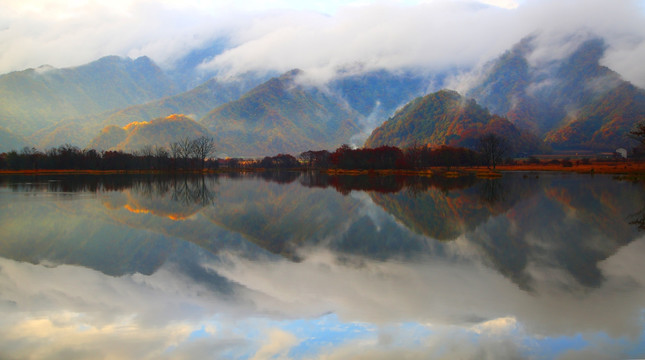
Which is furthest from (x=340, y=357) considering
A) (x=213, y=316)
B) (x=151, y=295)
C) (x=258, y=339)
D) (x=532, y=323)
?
(x=151, y=295)

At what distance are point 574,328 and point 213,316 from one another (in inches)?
279

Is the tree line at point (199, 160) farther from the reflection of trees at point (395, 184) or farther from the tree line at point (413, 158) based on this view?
the reflection of trees at point (395, 184)

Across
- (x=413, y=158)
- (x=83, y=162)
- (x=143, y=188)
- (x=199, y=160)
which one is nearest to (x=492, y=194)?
(x=143, y=188)

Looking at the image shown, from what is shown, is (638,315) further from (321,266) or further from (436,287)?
(321,266)

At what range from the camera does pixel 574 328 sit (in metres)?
8.11

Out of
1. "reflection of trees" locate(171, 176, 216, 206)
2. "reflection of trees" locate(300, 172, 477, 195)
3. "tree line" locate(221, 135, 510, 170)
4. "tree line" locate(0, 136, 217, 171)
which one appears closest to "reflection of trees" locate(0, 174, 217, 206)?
"reflection of trees" locate(171, 176, 216, 206)

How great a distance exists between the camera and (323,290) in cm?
1048

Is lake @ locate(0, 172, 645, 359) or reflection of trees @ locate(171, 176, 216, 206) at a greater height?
reflection of trees @ locate(171, 176, 216, 206)

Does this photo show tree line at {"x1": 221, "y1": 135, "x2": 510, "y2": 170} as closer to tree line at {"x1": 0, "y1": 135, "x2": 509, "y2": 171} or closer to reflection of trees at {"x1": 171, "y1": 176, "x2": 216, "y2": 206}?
tree line at {"x1": 0, "y1": 135, "x2": 509, "y2": 171}

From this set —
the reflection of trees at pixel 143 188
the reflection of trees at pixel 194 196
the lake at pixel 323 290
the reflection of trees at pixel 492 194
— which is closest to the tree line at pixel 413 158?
the reflection of trees at pixel 143 188

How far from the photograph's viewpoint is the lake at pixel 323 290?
7543 millimetres

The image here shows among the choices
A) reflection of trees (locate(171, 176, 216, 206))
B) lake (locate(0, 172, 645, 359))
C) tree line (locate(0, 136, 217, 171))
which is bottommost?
lake (locate(0, 172, 645, 359))

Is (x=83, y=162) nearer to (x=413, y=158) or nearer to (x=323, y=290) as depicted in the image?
(x=413, y=158)

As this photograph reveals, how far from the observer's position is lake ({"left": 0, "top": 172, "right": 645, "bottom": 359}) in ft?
24.7
